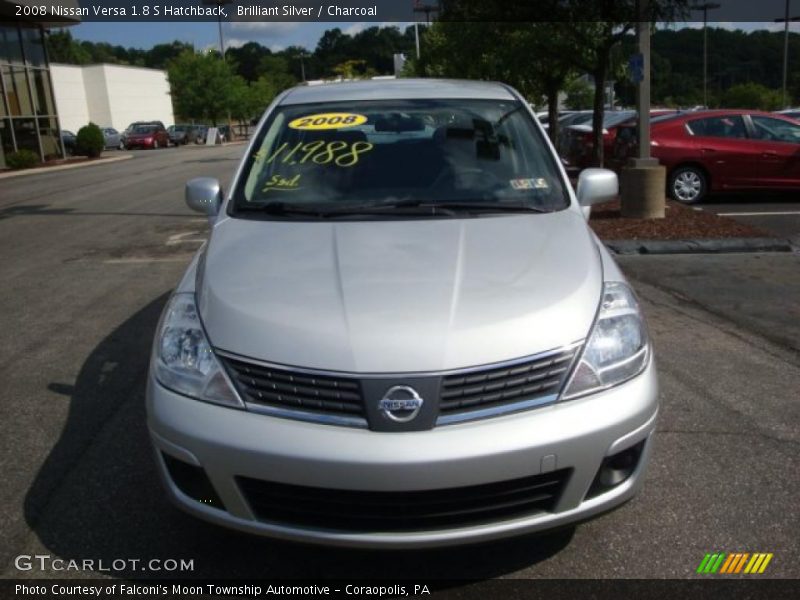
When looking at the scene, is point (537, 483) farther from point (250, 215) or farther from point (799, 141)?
point (799, 141)

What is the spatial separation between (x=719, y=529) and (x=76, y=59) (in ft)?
381

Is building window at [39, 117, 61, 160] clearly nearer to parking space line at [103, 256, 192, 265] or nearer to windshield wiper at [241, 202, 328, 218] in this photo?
parking space line at [103, 256, 192, 265]

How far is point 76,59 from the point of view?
344 ft

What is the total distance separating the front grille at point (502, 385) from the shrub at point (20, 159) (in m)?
29.4

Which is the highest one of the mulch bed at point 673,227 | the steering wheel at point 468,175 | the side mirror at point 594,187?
the steering wheel at point 468,175

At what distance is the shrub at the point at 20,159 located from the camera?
27.8 metres

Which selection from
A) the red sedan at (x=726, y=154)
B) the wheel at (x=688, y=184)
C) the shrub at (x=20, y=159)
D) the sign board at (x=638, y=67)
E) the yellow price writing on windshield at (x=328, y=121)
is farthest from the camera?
the shrub at (x=20, y=159)

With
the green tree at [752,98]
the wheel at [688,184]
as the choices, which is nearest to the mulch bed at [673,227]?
the wheel at [688,184]

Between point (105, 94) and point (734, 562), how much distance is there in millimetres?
67705

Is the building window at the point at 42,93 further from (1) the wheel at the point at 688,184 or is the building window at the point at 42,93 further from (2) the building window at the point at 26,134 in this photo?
(1) the wheel at the point at 688,184

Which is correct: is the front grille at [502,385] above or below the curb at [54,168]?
above

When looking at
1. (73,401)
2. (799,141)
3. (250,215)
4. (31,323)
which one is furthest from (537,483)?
(799,141)

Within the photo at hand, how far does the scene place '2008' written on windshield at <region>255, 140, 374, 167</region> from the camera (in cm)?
392

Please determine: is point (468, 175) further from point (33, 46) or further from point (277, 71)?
point (277, 71)
